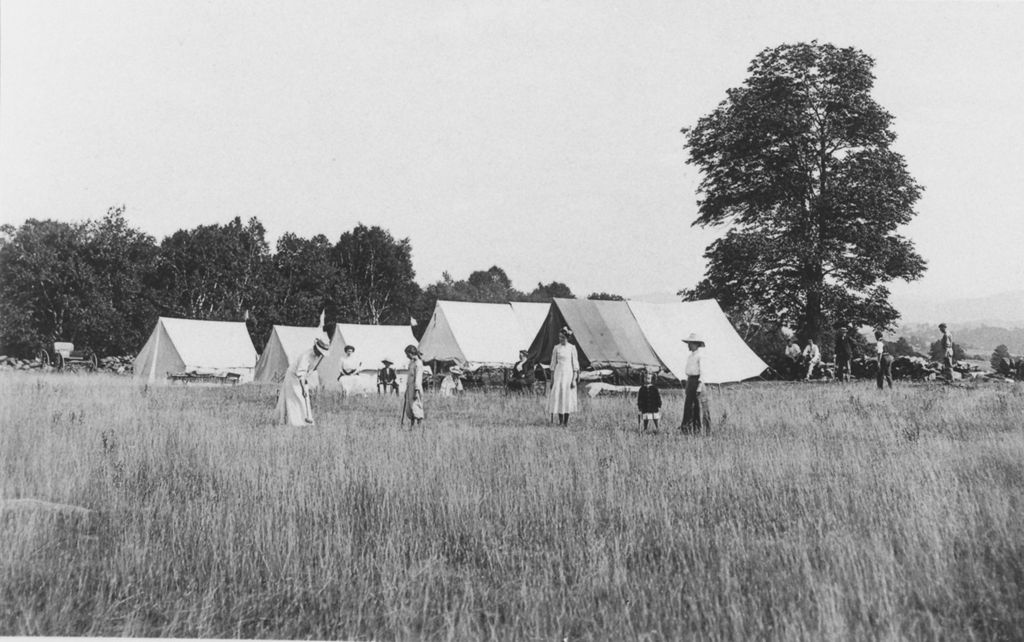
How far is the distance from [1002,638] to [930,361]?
58.6 feet

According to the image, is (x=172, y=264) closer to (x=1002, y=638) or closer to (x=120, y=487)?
(x=120, y=487)

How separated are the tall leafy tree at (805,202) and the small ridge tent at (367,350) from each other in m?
9.41

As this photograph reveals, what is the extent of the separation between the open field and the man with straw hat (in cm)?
136

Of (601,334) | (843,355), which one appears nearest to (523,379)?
(601,334)

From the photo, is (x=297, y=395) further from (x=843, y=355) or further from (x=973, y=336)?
(x=843, y=355)

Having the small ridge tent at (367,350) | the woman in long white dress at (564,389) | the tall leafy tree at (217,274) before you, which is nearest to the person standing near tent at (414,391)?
the woman in long white dress at (564,389)

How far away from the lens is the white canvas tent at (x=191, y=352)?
23141mm

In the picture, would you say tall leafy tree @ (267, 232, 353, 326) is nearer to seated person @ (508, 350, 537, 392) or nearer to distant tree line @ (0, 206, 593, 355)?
distant tree line @ (0, 206, 593, 355)

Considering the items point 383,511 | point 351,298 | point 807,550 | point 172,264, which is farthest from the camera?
point 351,298

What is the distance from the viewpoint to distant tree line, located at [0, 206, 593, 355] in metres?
26.6

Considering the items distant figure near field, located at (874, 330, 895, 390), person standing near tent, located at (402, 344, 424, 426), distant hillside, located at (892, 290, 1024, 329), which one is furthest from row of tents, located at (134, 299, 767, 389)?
distant hillside, located at (892, 290, 1024, 329)

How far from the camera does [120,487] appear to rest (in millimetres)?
5078

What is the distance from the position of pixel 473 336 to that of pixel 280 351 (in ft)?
25.5

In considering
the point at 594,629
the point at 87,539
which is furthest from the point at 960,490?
the point at 87,539
